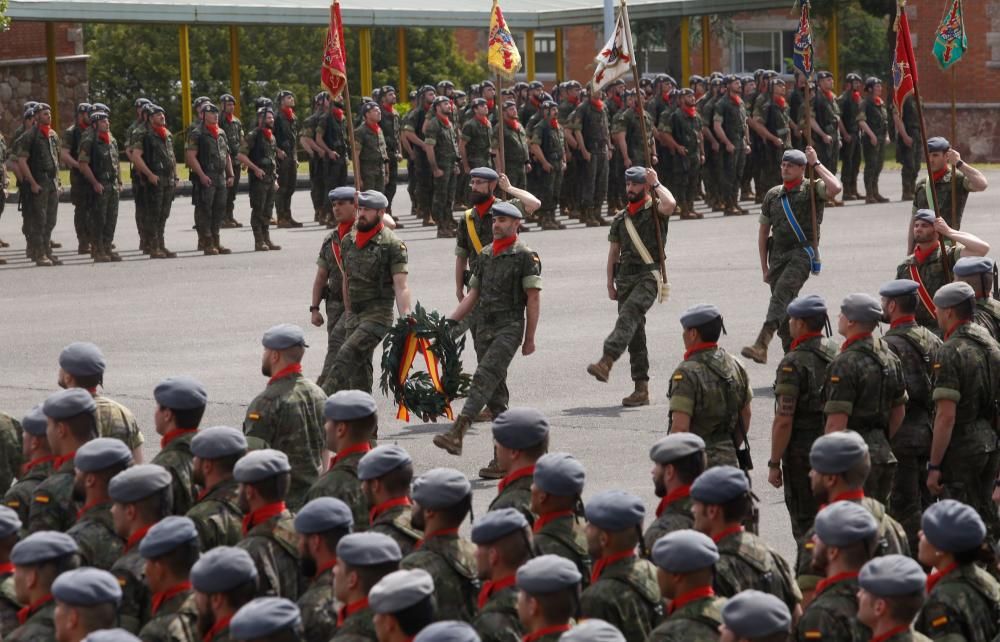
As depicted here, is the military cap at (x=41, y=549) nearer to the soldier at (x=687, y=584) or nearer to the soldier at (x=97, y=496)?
the soldier at (x=97, y=496)

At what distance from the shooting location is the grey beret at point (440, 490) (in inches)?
309

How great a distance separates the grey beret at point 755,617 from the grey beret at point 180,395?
3885 millimetres

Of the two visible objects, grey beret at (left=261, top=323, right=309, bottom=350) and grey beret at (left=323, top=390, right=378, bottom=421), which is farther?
grey beret at (left=261, top=323, right=309, bottom=350)

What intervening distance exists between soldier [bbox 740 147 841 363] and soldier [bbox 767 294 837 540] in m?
5.11

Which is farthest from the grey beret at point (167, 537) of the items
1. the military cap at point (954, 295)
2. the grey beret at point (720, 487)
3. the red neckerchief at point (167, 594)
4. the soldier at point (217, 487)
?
the military cap at point (954, 295)

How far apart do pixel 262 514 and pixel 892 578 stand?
9.36 ft

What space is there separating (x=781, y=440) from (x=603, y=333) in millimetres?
8196

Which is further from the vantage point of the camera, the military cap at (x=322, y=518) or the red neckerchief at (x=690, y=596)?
the military cap at (x=322, y=518)

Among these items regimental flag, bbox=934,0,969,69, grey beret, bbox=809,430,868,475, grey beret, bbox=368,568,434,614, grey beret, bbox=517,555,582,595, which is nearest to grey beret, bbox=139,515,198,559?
grey beret, bbox=368,568,434,614

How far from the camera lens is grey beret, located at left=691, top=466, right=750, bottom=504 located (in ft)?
25.5

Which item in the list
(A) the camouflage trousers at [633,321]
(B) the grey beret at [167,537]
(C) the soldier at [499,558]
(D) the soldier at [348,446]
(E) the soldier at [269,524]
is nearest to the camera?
(C) the soldier at [499,558]

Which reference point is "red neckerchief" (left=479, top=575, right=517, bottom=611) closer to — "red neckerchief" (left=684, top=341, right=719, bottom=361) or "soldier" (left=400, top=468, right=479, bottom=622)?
"soldier" (left=400, top=468, right=479, bottom=622)

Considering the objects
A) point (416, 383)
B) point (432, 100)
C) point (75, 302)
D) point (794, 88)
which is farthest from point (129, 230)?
point (416, 383)

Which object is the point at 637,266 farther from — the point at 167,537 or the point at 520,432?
the point at 167,537
